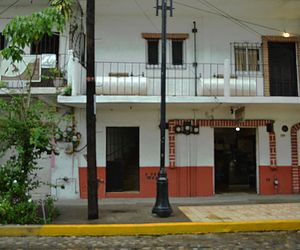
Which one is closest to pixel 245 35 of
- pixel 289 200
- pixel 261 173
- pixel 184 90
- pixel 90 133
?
pixel 184 90

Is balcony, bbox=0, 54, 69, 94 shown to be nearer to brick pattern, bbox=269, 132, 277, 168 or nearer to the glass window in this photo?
the glass window

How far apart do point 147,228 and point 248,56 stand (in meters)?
8.45

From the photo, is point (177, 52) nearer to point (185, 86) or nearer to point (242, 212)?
point (185, 86)

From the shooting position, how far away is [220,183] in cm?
1673

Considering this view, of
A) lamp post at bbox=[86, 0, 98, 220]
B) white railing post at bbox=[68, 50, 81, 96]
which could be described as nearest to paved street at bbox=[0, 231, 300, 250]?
lamp post at bbox=[86, 0, 98, 220]

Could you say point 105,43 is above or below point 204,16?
below

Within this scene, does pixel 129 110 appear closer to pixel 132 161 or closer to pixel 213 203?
pixel 132 161

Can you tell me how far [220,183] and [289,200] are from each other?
4054mm

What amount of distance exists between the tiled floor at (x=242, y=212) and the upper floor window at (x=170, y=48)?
5592mm

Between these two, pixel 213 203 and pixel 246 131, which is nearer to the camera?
pixel 213 203

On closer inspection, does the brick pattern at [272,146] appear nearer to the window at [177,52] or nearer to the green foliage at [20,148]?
the window at [177,52]

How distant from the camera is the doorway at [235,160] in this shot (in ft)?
51.7

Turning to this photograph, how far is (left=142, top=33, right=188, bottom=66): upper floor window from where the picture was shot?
47.8 feet

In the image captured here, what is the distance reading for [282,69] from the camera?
1496 cm
